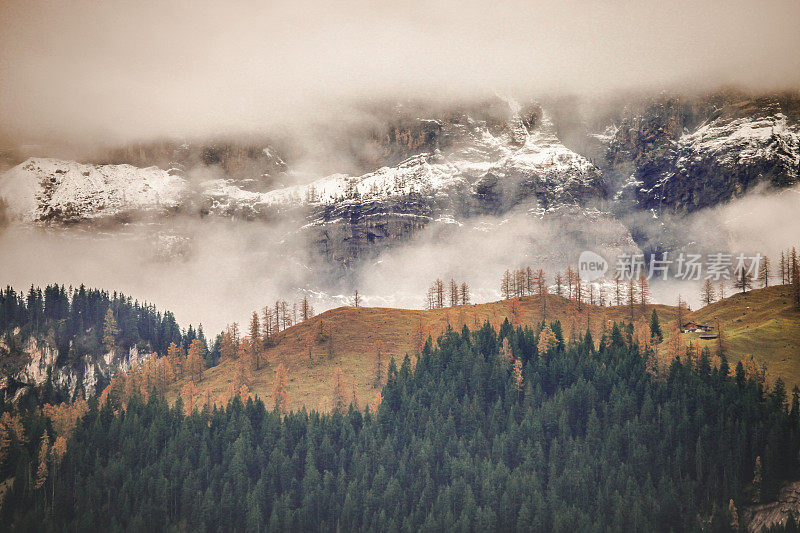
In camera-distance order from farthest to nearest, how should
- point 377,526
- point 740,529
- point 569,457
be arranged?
point 569,457, point 377,526, point 740,529

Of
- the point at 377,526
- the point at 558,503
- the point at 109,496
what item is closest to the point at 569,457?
the point at 558,503

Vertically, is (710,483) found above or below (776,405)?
below

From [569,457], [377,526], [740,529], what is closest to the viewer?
[740,529]

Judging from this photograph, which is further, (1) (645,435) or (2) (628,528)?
(1) (645,435)

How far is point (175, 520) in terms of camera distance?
190 metres

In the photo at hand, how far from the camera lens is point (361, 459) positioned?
200 meters

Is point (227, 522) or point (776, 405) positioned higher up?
point (776, 405)

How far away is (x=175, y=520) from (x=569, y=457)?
85.6 metres

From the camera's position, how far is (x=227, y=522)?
187m

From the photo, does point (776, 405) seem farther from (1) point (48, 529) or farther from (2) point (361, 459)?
(1) point (48, 529)

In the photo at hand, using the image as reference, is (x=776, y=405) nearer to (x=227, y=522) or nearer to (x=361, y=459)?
(x=361, y=459)

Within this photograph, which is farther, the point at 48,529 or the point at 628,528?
the point at 48,529

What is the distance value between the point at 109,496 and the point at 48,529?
1405 centimetres

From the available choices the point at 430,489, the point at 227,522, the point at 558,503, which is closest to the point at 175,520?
the point at 227,522
